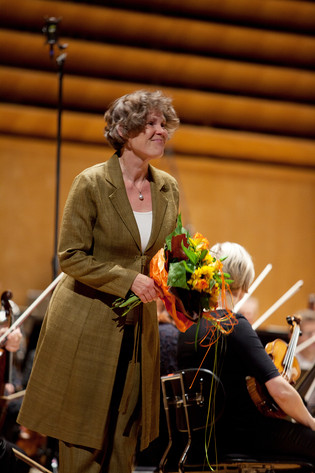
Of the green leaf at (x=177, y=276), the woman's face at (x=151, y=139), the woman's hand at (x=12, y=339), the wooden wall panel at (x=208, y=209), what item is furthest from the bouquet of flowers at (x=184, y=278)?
the wooden wall panel at (x=208, y=209)

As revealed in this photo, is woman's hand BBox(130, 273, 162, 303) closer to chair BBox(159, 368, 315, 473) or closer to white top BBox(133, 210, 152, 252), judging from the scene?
white top BBox(133, 210, 152, 252)

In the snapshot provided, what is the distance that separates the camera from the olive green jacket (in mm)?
1804

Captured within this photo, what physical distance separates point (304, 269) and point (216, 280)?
5.04 meters

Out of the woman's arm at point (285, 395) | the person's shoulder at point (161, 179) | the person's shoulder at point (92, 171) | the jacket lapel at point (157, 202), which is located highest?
the person's shoulder at point (92, 171)

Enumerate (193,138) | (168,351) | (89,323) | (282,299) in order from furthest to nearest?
(193,138), (168,351), (282,299), (89,323)

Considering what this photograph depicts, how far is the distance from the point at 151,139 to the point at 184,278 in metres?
0.44

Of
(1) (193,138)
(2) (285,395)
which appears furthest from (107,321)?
(1) (193,138)

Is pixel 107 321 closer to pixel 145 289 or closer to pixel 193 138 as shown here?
pixel 145 289

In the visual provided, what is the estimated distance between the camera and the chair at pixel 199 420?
211 cm

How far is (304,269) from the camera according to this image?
6656mm

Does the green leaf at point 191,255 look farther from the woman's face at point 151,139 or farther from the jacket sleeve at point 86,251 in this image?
the woman's face at point 151,139

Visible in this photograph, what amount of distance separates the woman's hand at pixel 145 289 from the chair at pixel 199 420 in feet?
1.49

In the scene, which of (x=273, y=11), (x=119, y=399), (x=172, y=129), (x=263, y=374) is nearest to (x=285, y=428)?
(x=263, y=374)

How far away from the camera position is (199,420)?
83.6 inches
